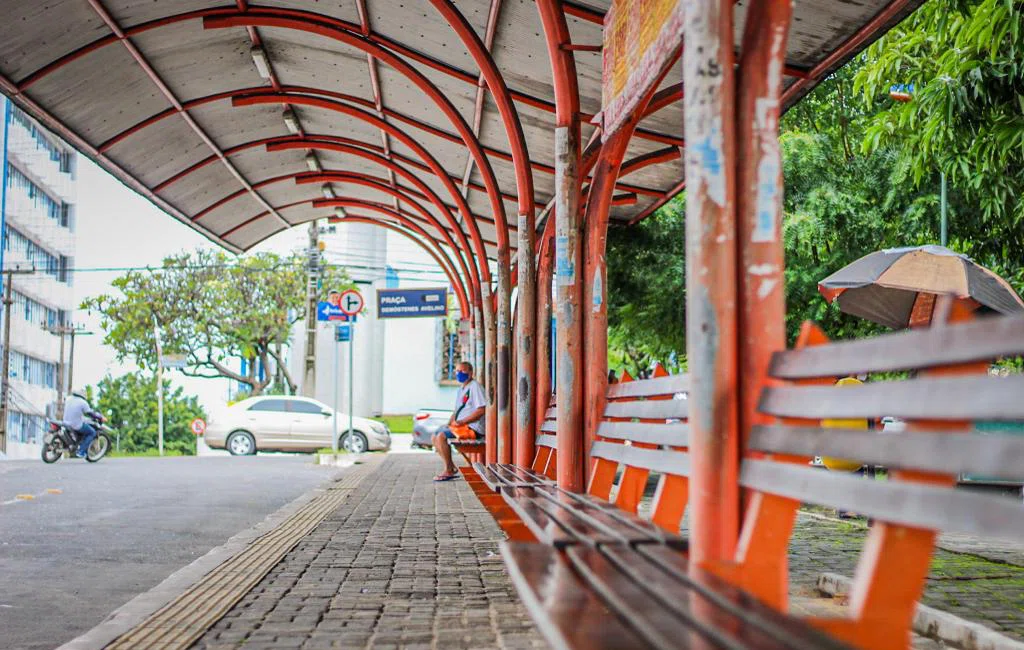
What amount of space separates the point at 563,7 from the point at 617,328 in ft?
28.0

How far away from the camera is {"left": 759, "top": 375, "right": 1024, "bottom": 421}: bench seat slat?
71.4 inches

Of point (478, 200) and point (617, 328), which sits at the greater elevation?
point (478, 200)

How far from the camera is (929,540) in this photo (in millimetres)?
2367

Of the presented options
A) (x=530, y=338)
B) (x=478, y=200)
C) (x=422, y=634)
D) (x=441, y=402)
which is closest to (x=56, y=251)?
(x=441, y=402)

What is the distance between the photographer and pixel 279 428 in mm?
27109

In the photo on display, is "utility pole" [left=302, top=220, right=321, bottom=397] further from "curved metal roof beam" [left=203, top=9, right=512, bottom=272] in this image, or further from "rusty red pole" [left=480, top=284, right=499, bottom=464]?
"curved metal roof beam" [left=203, top=9, right=512, bottom=272]

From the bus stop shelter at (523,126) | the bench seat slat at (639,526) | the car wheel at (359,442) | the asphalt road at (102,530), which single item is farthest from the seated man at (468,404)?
the car wheel at (359,442)

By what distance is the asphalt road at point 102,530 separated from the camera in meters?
5.61

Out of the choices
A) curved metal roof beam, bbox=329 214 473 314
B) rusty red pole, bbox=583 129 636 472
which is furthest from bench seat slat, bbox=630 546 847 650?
curved metal roof beam, bbox=329 214 473 314

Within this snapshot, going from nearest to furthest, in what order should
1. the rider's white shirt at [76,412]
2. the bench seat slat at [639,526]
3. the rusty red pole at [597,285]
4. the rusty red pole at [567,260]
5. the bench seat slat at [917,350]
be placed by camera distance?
the bench seat slat at [917,350]
the bench seat slat at [639,526]
the rusty red pole at [597,285]
the rusty red pole at [567,260]
the rider's white shirt at [76,412]

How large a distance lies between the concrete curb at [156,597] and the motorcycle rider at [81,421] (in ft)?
45.6

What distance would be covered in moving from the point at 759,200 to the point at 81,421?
20.1m

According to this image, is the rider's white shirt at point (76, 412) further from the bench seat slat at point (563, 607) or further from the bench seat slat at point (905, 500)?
the bench seat slat at point (905, 500)

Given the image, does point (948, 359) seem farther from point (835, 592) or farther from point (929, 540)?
point (835, 592)
